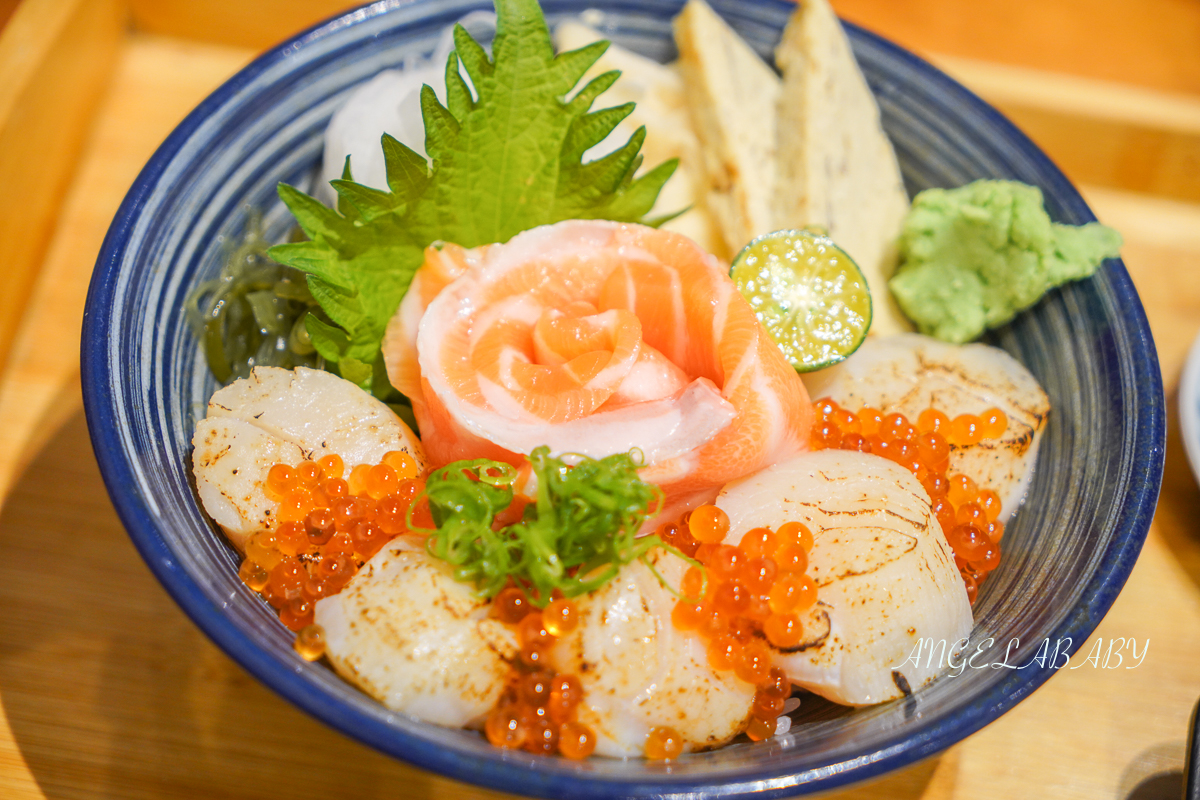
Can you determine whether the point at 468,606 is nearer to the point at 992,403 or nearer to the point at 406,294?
the point at 406,294

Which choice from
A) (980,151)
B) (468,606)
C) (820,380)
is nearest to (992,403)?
(820,380)

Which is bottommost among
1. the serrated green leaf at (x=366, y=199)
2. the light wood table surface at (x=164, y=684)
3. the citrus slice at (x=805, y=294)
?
the light wood table surface at (x=164, y=684)

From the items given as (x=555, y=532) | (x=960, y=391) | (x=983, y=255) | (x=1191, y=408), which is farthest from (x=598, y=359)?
(x=1191, y=408)

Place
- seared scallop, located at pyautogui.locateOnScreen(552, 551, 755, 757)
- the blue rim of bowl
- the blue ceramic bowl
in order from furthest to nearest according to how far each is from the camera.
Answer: the blue rim of bowl → seared scallop, located at pyautogui.locateOnScreen(552, 551, 755, 757) → the blue ceramic bowl

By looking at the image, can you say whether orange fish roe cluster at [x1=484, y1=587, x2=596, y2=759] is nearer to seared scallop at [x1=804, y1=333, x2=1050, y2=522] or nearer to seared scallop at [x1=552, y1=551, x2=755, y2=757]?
seared scallop at [x1=552, y1=551, x2=755, y2=757]

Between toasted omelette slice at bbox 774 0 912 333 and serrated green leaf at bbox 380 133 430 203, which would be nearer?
serrated green leaf at bbox 380 133 430 203
